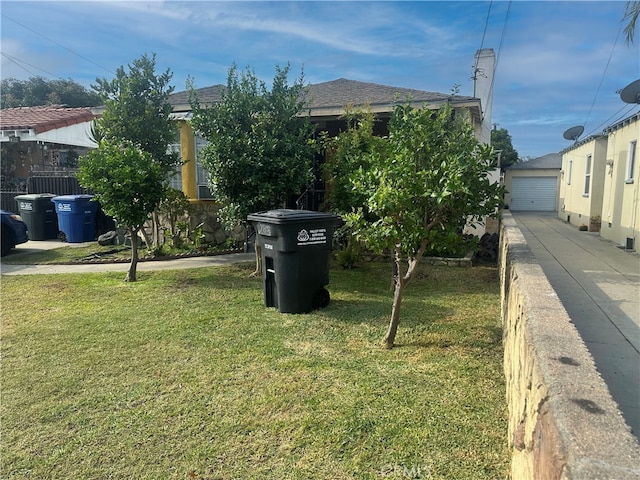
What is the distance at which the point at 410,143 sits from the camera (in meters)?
4.41

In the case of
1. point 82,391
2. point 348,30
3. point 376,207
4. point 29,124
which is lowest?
point 82,391

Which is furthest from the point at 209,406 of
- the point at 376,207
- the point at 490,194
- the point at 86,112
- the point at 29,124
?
the point at 86,112

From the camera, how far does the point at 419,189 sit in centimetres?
405

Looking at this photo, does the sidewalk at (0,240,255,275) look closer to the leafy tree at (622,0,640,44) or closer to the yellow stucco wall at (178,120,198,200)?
the yellow stucco wall at (178,120,198,200)

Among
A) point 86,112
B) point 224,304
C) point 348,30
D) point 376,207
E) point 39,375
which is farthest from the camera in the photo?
point 86,112

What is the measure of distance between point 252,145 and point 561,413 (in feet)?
21.4

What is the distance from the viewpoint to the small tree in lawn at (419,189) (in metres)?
4.07

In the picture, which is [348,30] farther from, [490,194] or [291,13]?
[490,194]

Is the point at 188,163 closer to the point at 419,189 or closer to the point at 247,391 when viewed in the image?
the point at 419,189

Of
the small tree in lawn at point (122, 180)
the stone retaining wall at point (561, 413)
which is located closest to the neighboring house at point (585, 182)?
the small tree in lawn at point (122, 180)

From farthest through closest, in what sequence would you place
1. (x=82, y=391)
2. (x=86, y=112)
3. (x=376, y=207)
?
(x=86, y=112) → (x=376, y=207) → (x=82, y=391)

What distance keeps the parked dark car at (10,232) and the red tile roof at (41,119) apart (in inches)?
196

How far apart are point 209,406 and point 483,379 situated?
2221 millimetres

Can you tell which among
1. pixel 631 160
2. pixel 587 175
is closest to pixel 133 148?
pixel 631 160
